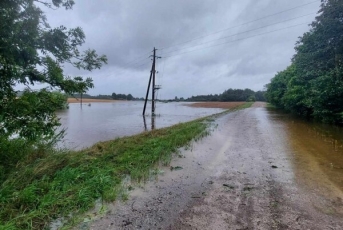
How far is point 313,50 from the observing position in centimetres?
1502

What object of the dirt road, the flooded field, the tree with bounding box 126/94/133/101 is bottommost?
the flooded field

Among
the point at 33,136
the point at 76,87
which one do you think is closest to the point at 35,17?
the point at 76,87

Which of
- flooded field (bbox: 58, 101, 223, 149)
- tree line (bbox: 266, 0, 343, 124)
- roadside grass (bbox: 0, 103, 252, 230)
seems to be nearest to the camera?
roadside grass (bbox: 0, 103, 252, 230)

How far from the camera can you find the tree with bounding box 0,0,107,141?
12.8 ft

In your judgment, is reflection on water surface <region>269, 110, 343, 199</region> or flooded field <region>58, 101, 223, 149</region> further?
flooded field <region>58, 101, 223, 149</region>

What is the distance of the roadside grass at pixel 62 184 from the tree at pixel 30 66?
84cm

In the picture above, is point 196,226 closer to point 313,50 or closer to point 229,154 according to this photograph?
point 229,154

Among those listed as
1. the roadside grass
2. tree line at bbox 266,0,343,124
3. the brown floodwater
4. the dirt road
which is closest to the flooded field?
the roadside grass

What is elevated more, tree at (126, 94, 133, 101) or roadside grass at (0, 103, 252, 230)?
tree at (126, 94, 133, 101)

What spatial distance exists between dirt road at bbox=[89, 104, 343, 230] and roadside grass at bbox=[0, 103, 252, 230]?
17.9 inches

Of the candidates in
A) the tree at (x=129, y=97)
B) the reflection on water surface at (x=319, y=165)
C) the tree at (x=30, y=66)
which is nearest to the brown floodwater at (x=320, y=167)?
the reflection on water surface at (x=319, y=165)

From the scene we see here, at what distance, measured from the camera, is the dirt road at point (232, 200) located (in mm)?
3094

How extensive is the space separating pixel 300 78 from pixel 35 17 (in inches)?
716

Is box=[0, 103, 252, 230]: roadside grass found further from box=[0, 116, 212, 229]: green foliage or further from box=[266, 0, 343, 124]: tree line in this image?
box=[266, 0, 343, 124]: tree line
